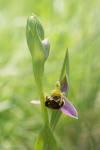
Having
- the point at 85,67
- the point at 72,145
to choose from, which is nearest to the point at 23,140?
the point at 72,145

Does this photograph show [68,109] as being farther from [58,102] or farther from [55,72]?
[55,72]

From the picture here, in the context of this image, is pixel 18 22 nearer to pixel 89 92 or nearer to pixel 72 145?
pixel 89 92

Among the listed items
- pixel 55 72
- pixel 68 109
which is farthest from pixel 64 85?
pixel 55 72

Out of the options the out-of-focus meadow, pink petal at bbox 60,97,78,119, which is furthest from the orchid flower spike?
the out-of-focus meadow

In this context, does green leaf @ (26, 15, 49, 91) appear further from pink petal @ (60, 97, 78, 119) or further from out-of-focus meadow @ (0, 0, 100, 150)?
out-of-focus meadow @ (0, 0, 100, 150)

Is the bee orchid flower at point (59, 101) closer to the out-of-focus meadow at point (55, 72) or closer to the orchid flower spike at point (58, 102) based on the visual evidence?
the orchid flower spike at point (58, 102)

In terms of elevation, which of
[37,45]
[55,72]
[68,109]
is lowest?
[55,72]

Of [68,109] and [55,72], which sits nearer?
[68,109]

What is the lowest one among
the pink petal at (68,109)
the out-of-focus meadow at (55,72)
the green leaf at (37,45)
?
the out-of-focus meadow at (55,72)

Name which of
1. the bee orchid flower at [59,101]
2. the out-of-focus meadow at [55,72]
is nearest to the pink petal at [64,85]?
the bee orchid flower at [59,101]
